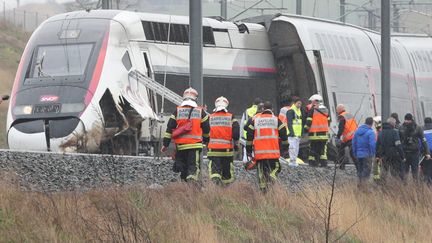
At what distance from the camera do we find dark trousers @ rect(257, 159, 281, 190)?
17.0 m

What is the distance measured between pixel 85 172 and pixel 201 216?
4028 millimetres

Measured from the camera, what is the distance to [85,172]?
55.9 ft

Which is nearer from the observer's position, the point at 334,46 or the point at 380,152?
the point at 380,152

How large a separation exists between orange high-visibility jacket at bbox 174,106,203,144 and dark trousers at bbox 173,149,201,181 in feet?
0.55

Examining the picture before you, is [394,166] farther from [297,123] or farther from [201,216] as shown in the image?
[201,216]

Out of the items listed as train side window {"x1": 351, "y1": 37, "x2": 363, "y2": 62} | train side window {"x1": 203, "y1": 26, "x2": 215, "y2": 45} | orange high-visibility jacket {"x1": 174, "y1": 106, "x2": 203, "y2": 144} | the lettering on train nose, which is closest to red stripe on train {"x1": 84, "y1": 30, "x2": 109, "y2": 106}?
the lettering on train nose

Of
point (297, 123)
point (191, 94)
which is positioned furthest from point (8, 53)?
point (191, 94)

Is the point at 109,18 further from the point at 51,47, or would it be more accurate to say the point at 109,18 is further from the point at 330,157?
the point at 330,157

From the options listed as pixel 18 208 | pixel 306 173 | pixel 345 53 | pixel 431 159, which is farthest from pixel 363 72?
pixel 18 208

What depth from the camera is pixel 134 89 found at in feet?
77.1

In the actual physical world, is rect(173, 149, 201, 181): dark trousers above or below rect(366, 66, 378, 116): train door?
below

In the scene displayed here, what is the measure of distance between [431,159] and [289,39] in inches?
254

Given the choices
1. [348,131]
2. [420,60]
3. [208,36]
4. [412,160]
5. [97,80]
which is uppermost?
[208,36]

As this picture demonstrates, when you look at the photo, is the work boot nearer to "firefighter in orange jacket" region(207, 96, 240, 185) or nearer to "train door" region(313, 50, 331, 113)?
"firefighter in orange jacket" region(207, 96, 240, 185)
